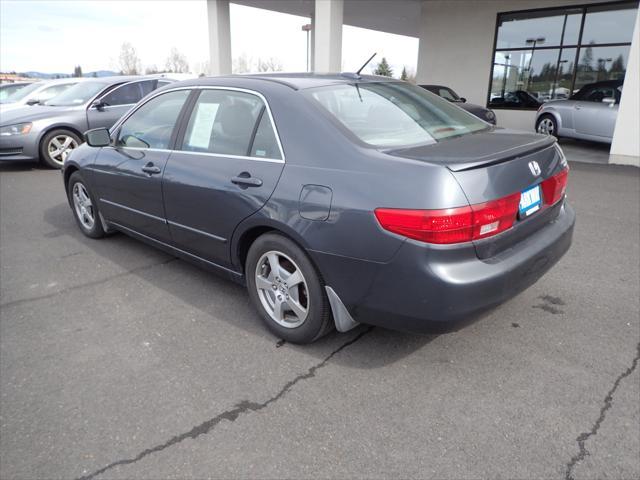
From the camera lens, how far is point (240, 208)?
3027mm

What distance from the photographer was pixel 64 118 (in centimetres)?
927

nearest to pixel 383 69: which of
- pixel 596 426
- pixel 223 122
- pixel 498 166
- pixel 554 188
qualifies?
pixel 223 122

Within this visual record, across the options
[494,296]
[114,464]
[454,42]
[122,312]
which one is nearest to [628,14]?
[454,42]

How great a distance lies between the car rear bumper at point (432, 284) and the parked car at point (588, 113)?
345 inches

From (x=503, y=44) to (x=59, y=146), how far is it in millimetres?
12367

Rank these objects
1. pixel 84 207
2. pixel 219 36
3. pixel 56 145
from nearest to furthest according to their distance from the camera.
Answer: pixel 84 207, pixel 56 145, pixel 219 36

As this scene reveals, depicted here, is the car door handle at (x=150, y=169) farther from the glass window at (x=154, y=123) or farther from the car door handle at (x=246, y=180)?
the car door handle at (x=246, y=180)

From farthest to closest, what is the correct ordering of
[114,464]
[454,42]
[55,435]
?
[454,42] < [55,435] < [114,464]

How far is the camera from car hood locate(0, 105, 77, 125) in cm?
904

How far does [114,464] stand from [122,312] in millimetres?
1569

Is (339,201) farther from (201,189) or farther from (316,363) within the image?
(201,189)

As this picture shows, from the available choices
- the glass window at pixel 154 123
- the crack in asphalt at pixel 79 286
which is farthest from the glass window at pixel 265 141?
the crack in asphalt at pixel 79 286

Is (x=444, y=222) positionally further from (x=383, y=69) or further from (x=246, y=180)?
(x=383, y=69)

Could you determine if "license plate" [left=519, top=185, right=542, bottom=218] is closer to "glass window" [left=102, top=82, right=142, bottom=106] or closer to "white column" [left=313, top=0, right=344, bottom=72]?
"glass window" [left=102, top=82, right=142, bottom=106]
